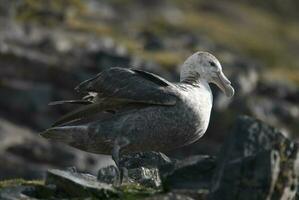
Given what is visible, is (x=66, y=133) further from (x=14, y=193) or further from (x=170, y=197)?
(x=170, y=197)

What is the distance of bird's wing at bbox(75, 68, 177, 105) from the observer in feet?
65.2

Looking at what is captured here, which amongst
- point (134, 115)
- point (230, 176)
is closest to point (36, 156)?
point (134, 115)

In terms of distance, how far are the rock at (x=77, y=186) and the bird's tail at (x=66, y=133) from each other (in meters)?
2.28

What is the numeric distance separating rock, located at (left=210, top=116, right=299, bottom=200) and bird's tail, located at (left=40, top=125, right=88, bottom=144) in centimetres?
494

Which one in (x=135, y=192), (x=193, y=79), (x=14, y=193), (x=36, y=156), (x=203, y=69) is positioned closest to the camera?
(x=14, y=193)

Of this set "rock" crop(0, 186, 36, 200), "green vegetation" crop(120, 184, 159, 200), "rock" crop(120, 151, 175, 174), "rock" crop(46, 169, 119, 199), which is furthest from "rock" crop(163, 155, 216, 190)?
"rock" crop(120, 151, 175, 174)

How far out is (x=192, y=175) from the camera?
17.5 meters

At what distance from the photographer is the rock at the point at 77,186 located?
17578mm

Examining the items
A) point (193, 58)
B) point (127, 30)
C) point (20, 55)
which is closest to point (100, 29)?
point (127, 30)

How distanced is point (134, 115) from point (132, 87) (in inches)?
25.3

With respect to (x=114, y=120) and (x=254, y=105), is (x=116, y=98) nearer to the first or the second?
(x=114, y=120)

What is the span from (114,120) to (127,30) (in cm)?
10708

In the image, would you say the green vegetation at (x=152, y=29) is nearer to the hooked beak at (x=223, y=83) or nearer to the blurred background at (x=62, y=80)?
the blurred background at (x=62, y=80)

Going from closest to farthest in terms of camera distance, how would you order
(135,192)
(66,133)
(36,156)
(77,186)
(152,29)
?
(77,186) < (135,192) < (66,133) < (36,156) < (152,29)
